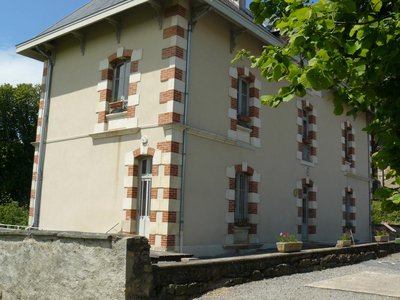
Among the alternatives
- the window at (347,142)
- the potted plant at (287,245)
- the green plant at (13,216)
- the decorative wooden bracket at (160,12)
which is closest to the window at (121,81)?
the decorative wooden bracket at (160,12)

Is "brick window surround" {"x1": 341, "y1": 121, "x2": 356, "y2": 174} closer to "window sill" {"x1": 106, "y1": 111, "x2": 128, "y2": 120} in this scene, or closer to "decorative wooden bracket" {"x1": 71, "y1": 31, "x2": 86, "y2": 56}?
"window sill" {"x1": 106, "y1": 111, "x2": 128, "y2": 120}

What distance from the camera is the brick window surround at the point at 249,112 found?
12.4m

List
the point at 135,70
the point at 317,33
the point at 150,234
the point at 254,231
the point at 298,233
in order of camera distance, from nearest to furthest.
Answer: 1. the point at 317,33
2. the point at 150,234
3. the point at 135,70
4. the point at 254,231
5. the point at 298,233

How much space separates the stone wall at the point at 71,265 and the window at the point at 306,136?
33.6 feet

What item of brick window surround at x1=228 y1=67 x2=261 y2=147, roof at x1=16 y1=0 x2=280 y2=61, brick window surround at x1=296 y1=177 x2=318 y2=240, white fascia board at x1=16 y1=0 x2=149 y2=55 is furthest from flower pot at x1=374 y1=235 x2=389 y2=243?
white fascia board at x1=16 y1=0 x2=149 y2=55

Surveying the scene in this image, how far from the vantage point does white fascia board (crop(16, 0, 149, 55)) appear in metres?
11.2

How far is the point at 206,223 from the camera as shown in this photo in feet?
36.5

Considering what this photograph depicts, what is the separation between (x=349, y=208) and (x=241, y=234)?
334 inches

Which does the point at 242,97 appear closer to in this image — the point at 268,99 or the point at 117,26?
the point at 117,26

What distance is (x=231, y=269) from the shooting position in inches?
332

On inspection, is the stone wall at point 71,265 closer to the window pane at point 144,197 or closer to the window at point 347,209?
the window pane at point 144,197

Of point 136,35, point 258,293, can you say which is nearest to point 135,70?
point 136,35

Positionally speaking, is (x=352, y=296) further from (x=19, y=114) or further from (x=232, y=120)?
(x=19, y=114)

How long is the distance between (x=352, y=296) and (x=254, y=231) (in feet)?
15.5
